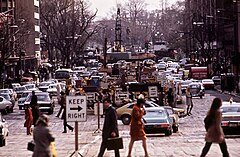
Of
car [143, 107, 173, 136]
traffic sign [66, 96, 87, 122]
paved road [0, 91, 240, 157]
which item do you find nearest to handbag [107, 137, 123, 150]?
traffic sign [66, 96, 87, 122]

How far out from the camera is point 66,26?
122062mm

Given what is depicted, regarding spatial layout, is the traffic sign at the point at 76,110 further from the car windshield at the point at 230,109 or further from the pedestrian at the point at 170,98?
the pedestrian at the point at 170,98

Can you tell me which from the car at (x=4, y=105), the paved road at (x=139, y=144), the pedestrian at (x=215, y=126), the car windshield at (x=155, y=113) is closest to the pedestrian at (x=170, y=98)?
the paved road at (x=139, y=144)

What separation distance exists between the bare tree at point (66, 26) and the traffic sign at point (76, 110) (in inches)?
3562

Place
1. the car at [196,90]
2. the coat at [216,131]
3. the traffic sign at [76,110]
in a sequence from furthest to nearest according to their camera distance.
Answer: the car at [196,90] < the traffic sign at [76,110] < the coat at [216,131]

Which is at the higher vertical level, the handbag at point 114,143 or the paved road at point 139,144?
the handbag at point 114,143

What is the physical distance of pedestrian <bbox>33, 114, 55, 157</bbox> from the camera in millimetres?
16172

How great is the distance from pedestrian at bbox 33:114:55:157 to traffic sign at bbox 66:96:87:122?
5954 mm

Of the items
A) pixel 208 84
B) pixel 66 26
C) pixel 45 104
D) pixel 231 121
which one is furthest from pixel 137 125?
pixel 66 26

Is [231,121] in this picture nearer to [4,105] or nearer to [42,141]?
[42,141]

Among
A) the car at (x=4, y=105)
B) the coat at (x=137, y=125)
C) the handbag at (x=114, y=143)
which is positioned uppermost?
the coat at (x=137, y=125)

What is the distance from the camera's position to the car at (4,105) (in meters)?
55.0

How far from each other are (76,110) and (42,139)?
6238 millimetres

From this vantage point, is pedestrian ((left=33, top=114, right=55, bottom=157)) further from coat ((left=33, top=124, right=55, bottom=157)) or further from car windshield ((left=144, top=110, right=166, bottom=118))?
car windshield ((left=144, top=110, right=166, bottom=118))
